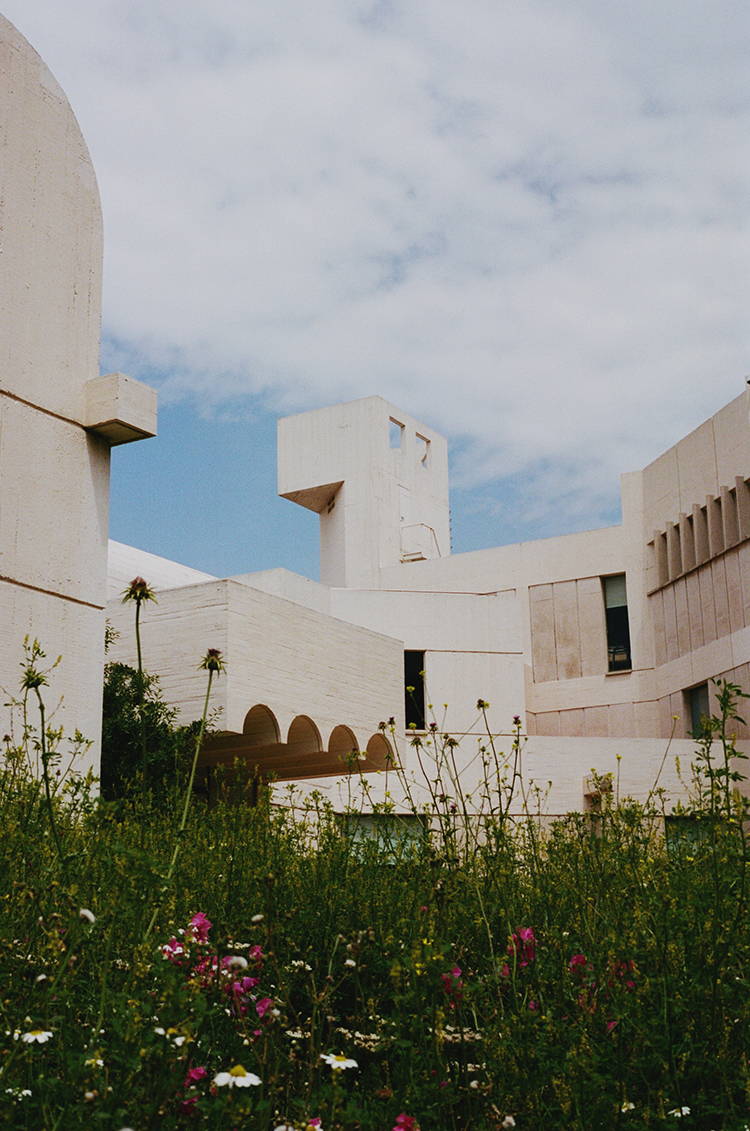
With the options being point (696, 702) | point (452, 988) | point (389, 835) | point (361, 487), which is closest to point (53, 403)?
point (389, 835)

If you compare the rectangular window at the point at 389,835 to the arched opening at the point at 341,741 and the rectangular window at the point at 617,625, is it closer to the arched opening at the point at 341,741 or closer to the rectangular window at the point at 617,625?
the arched opening at the point at 341,741

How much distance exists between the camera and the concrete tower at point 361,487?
36.9 meters

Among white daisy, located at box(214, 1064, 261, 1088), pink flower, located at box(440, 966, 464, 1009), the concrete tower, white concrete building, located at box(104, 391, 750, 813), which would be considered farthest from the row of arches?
the concrete tower

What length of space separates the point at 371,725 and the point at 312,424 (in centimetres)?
2200

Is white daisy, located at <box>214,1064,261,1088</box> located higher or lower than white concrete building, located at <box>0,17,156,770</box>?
lower

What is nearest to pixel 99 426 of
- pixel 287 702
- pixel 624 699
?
pixel 287 702

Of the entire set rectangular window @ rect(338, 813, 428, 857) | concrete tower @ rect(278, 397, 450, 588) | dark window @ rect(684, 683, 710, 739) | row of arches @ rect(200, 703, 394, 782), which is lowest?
rectangular window @ rect(338, 813, 428, 857)

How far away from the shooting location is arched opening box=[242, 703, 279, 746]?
52.6 feet

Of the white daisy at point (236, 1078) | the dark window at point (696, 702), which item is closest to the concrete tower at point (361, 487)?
the dark window at point (696, 702)

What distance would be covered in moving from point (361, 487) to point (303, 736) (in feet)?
67.2

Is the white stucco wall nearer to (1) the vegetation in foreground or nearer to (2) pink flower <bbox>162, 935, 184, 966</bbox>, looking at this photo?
(1) the vegetation in foreground

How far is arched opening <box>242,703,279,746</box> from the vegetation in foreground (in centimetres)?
1034

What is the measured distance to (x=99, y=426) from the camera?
36.9 feet

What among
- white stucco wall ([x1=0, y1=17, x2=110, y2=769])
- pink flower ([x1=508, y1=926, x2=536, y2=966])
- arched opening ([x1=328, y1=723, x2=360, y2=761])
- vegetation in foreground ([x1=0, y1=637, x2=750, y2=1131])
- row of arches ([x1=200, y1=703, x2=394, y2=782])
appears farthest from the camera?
arched opening ([x1=328, y1=723, x2=360, y2=761])
